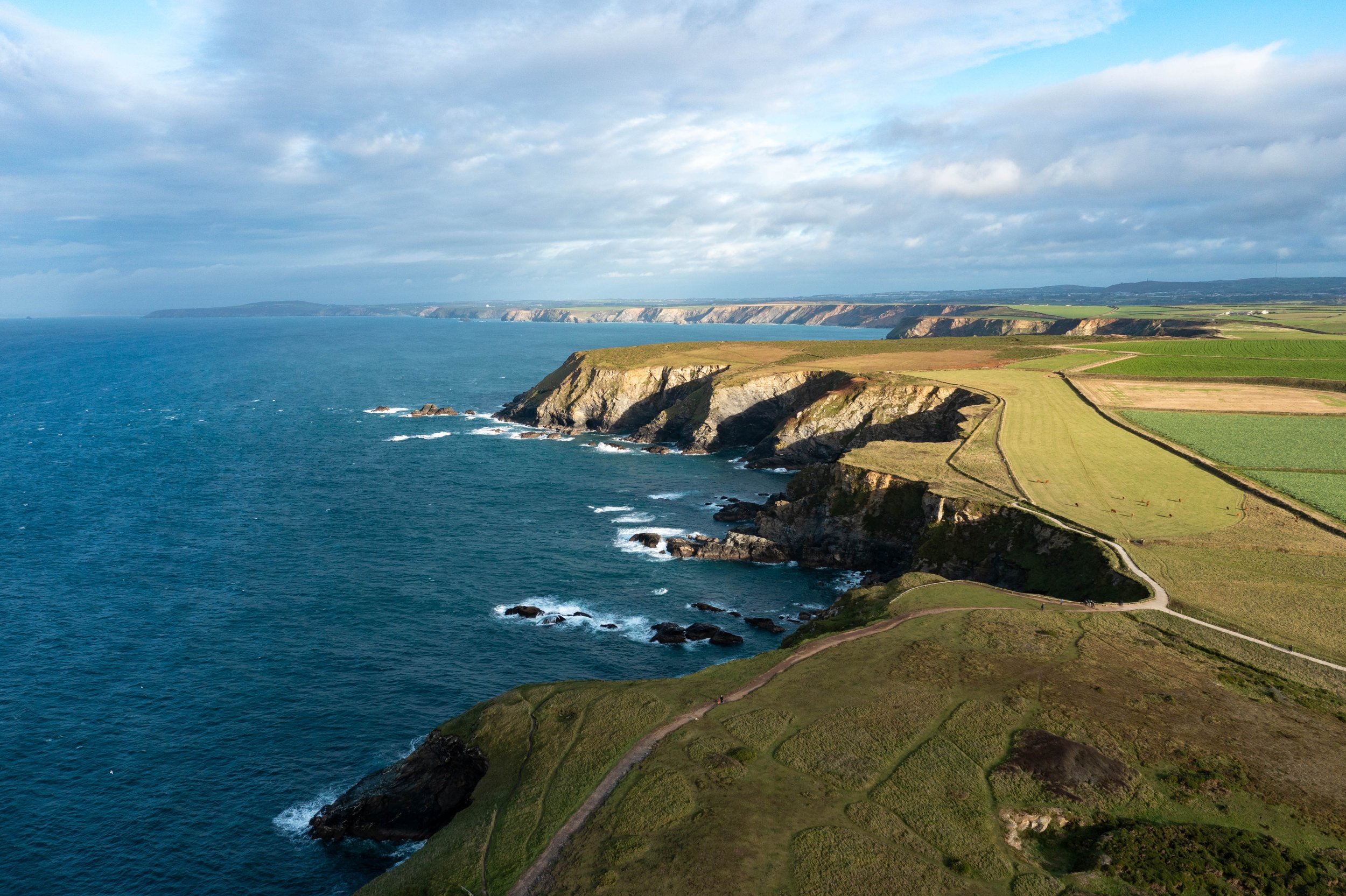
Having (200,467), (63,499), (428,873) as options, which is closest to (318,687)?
(428,873)

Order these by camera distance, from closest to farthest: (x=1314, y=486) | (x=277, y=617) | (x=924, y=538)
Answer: (x=277, y=617) → (x=1314, y=486) → (x=924, y=538)

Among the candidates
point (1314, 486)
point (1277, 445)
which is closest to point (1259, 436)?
point (1277, 445)

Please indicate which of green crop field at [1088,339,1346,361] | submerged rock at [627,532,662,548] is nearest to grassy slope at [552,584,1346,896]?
submerged rock at [627,532,662,548]

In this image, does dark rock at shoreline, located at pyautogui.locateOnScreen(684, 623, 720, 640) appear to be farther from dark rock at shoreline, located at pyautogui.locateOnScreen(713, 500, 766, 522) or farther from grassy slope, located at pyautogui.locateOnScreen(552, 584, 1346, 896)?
dark rock at shoreline, located at pyautogui.locateOnScreen(713, 500, 766, 522)

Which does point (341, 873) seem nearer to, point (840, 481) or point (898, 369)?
point (840, 481)

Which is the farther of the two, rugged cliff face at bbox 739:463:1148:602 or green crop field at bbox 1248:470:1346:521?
green crop field at bbox 1248:470:1346:521

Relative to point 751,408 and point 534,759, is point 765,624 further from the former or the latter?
point 751,408

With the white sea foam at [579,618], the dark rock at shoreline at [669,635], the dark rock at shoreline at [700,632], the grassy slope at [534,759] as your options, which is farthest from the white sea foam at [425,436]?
the grassy slope at [534,759]
